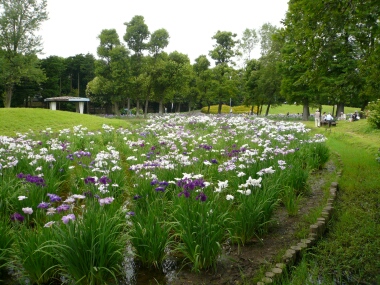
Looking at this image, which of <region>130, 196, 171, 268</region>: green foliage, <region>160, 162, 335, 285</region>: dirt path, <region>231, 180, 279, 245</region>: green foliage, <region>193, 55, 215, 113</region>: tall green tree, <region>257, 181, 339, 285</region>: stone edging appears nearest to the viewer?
<region>257, 181, 339, 285</region>: stone edging

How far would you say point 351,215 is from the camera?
4.87 meters

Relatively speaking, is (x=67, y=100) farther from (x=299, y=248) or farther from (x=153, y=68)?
(x=299, y=248)

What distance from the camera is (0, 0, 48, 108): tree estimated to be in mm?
30688

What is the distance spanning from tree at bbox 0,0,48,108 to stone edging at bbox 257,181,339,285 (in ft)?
108

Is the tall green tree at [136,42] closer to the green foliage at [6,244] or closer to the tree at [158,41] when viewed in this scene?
the tree at [158,41]

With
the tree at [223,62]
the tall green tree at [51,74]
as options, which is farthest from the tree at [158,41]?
the tall green tree at [51,74]

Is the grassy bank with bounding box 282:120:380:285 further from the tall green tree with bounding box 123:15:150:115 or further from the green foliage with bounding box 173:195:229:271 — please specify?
the tall green tree with bounding box 123:15:150:115

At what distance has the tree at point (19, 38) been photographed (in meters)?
30.7

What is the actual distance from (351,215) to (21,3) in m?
35.7

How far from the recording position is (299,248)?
3.72 metres

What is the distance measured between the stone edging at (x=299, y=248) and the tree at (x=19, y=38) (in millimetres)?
32827

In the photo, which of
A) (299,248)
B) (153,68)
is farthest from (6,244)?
(153,68)

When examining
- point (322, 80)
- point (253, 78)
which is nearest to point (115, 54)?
point (253, 78)

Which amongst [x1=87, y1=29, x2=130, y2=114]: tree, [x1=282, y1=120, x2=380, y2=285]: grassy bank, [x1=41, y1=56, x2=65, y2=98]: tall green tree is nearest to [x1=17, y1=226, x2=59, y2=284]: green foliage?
[x1=282, y1=120, x2=380, y2=285]: grassy bank
